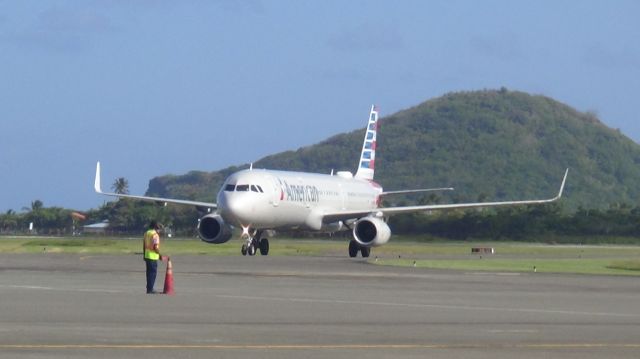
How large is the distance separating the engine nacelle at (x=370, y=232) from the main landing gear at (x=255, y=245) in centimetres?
334

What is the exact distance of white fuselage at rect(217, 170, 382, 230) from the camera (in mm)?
50969

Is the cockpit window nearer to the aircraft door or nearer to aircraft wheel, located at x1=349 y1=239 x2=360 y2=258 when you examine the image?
the aircraft door

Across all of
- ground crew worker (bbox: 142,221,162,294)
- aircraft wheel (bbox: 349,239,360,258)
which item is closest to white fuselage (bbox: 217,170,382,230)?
aircraft wheel (bbox: 349,239,360,258)

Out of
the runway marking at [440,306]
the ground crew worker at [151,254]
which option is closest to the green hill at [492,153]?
the ground crew worker at [151,254]

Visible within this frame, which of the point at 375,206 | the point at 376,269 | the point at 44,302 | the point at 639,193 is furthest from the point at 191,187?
the point at 44,302

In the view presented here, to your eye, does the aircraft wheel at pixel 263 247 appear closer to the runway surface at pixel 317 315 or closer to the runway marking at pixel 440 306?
the runway surface at pixel 317 315

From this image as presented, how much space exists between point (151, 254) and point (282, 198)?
2437cm

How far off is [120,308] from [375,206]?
40.7 meters

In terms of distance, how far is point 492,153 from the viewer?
173 meters

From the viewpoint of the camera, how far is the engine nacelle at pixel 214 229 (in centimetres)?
5319

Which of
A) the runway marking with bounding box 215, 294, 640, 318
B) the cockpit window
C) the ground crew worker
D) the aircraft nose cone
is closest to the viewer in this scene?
the runway marking with bounding box 215, 294, 640, 318

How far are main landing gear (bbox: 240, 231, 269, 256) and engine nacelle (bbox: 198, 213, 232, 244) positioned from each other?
867 millimetres

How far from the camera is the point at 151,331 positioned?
725 inches

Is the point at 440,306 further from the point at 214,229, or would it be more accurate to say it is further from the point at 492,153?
the point at 492,153
